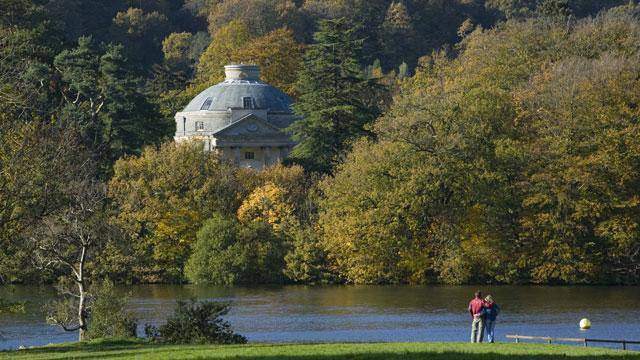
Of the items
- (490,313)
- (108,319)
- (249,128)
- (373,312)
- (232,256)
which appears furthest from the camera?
(249,128)

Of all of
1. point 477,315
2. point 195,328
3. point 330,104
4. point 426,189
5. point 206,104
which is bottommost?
point 195,328

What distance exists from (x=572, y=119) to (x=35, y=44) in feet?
117

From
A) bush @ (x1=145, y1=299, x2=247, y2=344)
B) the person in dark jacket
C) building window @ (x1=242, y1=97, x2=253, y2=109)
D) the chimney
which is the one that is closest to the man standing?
the person in dark jacket

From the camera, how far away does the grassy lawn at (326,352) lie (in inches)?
1313

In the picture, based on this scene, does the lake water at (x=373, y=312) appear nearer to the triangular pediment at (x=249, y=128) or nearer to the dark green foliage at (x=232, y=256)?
the dark green foliage at (x=232, y=256)

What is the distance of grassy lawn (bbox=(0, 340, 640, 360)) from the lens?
33.3 metres

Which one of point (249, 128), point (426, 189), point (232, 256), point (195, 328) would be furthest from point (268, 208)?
point (195, 328)

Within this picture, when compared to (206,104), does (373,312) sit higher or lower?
lower

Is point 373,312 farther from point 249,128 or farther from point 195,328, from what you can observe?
point 249,128

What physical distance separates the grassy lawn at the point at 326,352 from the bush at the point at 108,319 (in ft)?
16.2

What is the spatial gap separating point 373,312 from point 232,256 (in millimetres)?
14850

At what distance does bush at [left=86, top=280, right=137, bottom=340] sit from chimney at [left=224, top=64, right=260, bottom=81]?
70.4 m

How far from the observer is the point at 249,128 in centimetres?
10875

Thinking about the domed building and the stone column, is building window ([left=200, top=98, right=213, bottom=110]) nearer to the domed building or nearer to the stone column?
the domed building
